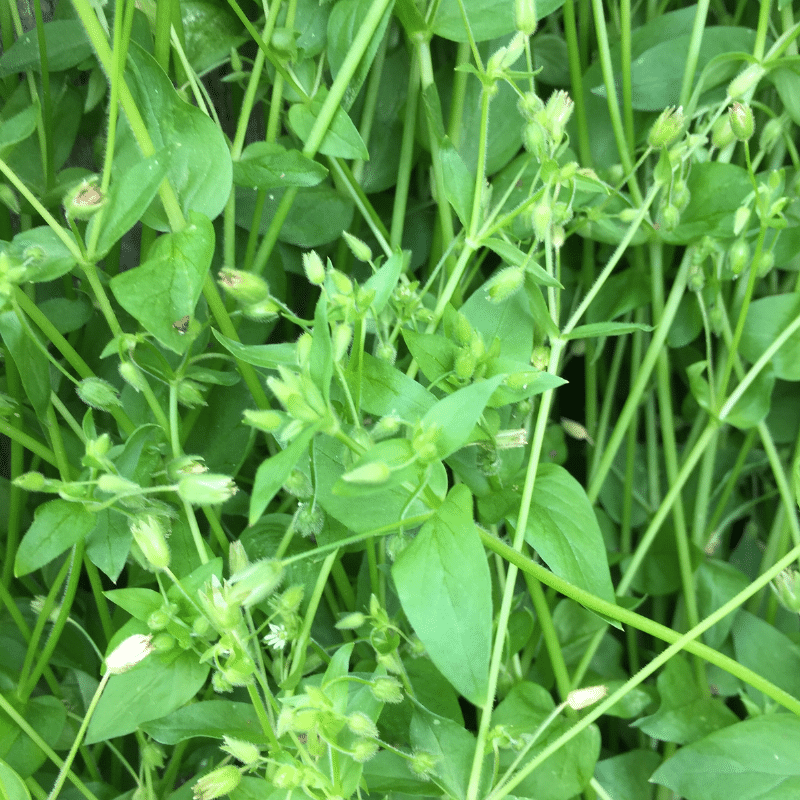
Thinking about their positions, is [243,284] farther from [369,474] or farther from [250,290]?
[369,474]

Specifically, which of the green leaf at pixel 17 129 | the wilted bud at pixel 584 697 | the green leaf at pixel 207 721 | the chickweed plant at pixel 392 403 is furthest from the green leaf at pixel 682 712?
the green leaf at pixel 17 129

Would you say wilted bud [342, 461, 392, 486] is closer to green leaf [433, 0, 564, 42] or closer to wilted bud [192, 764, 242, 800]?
wilted bud [192, 764, 242, 800]

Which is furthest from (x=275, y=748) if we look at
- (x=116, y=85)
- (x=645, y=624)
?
(x=116, y=85)

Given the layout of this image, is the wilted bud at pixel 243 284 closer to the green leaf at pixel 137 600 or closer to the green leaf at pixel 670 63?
the green leaf at pixel 137 600

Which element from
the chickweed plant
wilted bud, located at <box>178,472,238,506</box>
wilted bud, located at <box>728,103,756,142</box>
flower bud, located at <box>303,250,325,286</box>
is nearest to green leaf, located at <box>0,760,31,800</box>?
the chickweed plant

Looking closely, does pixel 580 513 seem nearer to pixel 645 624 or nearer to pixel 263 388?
pixel 645 624

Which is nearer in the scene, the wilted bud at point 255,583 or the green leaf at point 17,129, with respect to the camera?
the wilted bud at point 255,583
